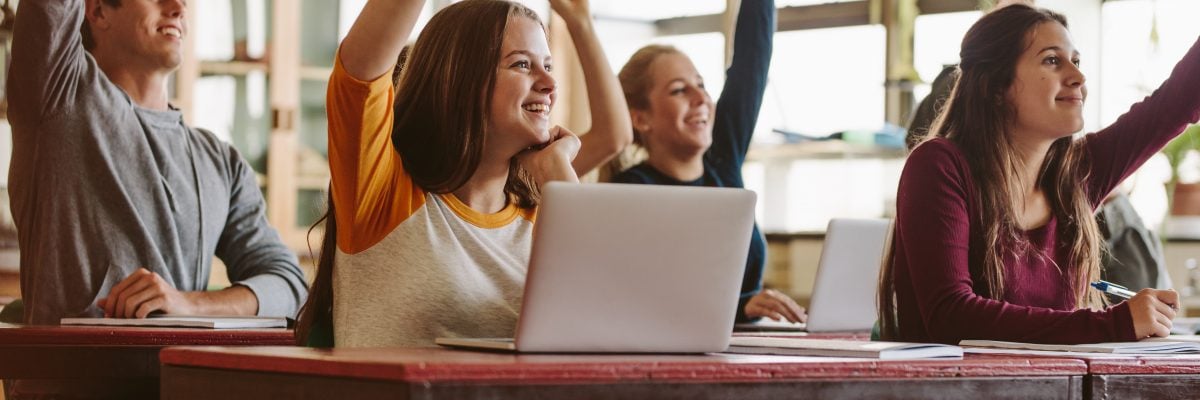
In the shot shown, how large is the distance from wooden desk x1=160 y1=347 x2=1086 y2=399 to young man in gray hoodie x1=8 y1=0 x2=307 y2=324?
95 cm

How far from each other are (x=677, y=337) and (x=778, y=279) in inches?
159

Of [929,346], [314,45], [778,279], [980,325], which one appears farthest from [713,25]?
[929,346]

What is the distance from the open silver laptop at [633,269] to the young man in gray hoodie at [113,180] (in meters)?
1.08

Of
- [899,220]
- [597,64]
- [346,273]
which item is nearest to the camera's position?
[346,273]

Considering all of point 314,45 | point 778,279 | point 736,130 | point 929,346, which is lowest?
point 778,279

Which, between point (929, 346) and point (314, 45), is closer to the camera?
point (929, 346)

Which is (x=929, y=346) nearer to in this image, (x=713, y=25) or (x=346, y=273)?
(x=346, y=273)

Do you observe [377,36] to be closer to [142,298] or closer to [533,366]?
[533,366]

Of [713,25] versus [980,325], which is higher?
[713,25]

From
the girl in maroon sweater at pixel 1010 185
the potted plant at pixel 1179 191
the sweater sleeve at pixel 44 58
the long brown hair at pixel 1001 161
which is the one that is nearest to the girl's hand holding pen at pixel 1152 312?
the girl in maroon sweater at pixel 1010 185

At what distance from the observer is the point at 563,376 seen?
1.17 meters

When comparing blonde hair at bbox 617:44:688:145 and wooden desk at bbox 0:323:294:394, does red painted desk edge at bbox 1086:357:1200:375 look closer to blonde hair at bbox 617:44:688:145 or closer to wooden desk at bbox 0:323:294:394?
wooden desk at bbox 0:323:294:394

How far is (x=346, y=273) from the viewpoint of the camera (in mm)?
1750

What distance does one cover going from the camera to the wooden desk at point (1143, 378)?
1.52 metres
